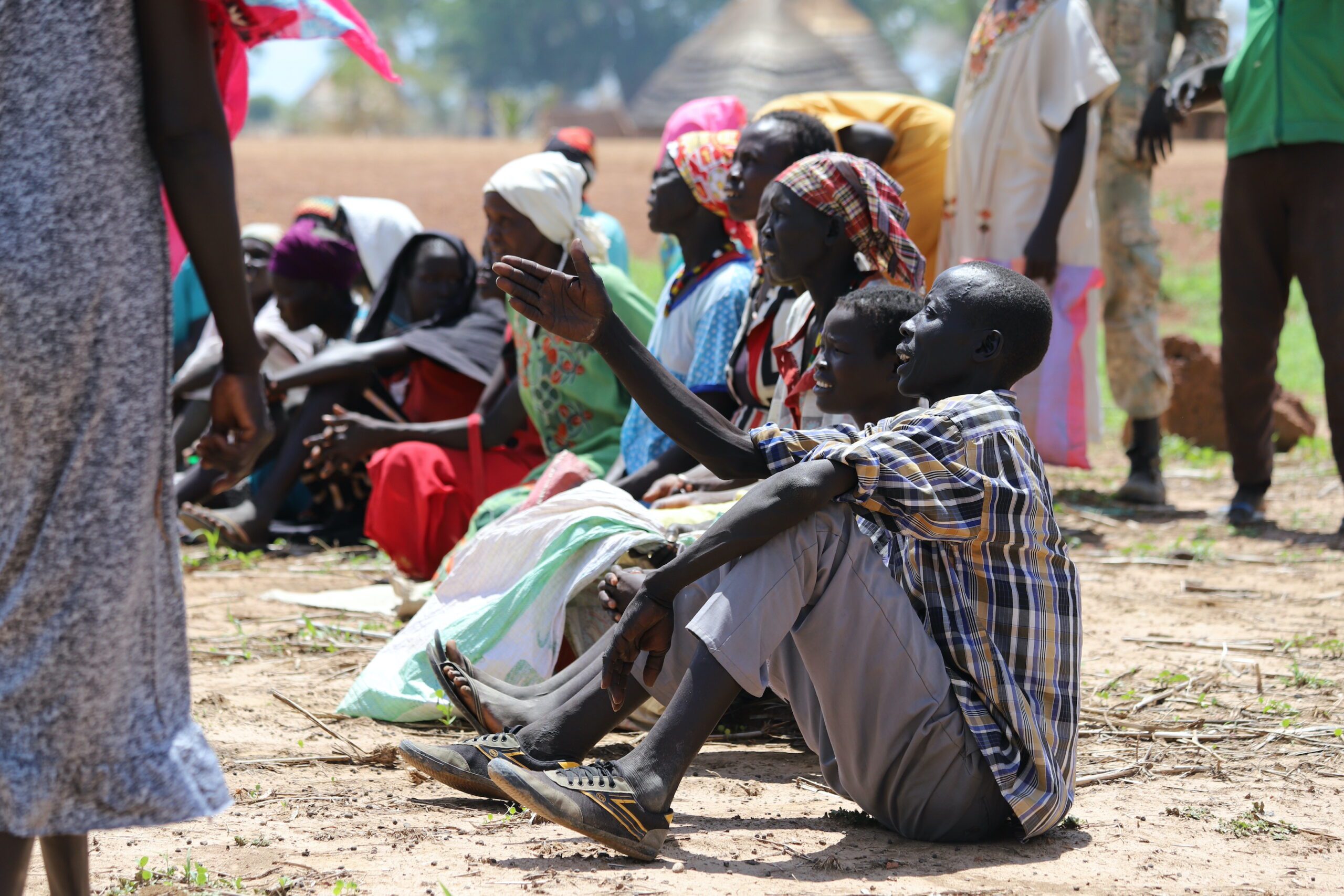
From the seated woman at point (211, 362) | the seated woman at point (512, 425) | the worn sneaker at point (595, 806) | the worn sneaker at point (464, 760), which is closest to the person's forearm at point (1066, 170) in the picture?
the seated woman at point (512, 425)

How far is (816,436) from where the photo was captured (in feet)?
9.16

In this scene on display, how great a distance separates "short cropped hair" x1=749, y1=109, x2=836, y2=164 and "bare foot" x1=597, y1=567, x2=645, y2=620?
1857 millimetres

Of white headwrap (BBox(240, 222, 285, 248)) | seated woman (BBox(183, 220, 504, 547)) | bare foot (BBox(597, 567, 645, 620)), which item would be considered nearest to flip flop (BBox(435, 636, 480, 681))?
bare foot (BBox(597, 567, 645, 620))

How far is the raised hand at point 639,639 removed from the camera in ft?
9.07

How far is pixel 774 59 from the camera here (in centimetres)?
4472

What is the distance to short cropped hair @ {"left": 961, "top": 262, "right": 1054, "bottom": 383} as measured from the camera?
2.77 metres

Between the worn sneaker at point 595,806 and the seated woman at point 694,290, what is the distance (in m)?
1.70

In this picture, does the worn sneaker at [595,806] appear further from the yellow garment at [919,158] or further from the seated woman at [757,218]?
the yellow garment at [919,158]

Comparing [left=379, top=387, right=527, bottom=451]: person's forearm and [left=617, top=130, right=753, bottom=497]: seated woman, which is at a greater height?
[left=617, top=130, right=753, bottom=497]: seated woman

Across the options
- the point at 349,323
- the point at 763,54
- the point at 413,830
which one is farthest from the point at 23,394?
the point at 763,54

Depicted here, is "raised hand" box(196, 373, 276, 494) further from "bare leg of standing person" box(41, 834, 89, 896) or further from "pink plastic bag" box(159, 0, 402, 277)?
"bare leg of standing person" box(41, 834, 89, 896)

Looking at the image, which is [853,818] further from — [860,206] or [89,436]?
[89,436]

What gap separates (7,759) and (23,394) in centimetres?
47

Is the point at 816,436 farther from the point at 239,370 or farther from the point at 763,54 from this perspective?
the point at 763,54
